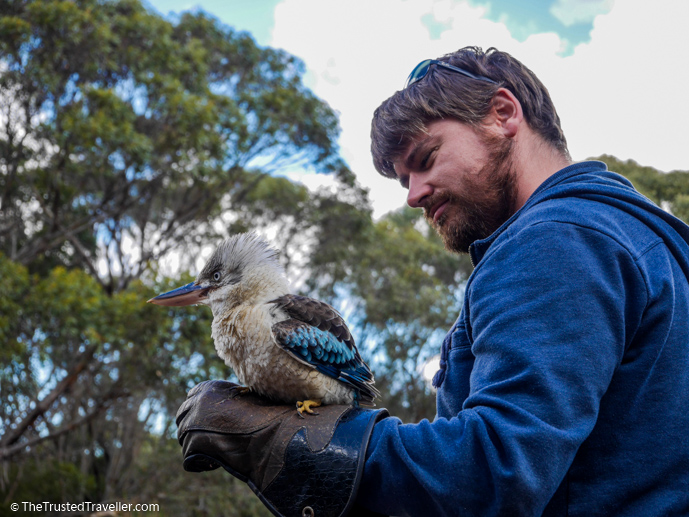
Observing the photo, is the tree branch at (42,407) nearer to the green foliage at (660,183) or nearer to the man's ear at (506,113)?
the man's ear at (506,113)

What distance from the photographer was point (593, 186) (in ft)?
5.11

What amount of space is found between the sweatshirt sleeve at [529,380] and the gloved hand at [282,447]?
6.0 inches

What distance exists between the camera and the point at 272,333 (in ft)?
7.51

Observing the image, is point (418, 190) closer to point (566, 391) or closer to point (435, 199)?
point (435, 199)

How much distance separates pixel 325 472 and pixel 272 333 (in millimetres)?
814

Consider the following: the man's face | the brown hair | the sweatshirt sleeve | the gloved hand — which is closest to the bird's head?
the gloved hand

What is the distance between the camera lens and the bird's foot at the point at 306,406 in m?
1.90

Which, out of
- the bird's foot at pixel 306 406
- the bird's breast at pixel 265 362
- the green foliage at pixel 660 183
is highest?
the green foliage at pixel 660 183

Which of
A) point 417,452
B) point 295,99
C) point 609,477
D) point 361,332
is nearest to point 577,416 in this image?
point 609,477

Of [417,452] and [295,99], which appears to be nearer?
[417,452]

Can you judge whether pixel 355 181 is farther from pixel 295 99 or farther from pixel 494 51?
pixel 494 51

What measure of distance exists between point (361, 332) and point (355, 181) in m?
4.83

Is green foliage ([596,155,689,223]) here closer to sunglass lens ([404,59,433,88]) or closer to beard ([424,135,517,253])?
sunglass lens ([404,59,433,88])

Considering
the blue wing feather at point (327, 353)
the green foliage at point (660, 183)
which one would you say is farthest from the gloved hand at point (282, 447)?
the green foliage at point (660, 183)
